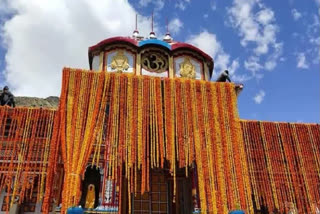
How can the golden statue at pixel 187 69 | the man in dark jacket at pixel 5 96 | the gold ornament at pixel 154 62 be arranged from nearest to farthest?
1. the man in dark jacket at pixel 5 96
2. the gold ornament at pixel 154 62
3. the golden statue at pixel 187 69

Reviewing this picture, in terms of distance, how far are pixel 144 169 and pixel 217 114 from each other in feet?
9.33

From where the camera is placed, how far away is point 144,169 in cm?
897

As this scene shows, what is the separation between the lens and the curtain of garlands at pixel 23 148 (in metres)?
9.44

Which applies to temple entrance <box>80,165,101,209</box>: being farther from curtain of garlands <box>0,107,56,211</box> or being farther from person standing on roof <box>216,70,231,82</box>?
person standing on roof <box>216,70,231,82</box>

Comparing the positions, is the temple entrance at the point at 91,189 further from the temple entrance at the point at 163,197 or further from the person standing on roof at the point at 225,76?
the person standing on roof at the point at 225,76

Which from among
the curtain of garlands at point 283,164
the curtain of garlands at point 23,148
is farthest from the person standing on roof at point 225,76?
the curtain of garlands at point 23,148

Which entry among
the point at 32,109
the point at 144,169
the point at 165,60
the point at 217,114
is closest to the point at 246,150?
the point at 217,114

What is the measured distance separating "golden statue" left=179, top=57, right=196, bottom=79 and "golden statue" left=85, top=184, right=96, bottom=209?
17.6 feet

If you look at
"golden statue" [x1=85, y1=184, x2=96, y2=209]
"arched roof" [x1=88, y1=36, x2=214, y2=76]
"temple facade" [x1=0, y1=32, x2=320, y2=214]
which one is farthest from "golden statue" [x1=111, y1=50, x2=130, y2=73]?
"golden statue" [x1=85, y1=184, x2=96, y2=209]

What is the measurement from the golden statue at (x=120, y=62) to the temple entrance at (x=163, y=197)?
13.1 feet

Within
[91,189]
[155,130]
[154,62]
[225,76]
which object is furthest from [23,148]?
[225,76]

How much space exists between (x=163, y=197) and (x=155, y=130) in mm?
2809

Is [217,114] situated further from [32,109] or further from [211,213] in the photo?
[32,109]

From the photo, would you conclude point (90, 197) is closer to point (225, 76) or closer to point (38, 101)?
point (225, 76)
